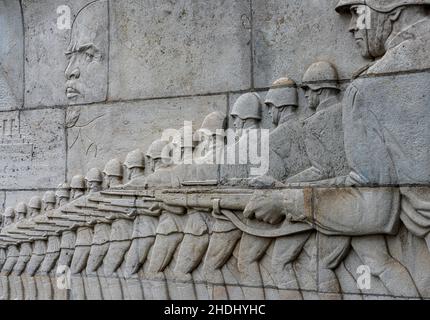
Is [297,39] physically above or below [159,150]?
above

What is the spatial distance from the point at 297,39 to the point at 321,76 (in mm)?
447

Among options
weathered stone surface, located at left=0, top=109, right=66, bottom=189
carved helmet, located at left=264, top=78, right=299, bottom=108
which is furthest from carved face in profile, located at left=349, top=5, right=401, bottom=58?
weathered stone surface, located at left=0, top=109, right=66, bottom=189

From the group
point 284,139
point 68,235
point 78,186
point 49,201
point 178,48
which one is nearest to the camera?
point 284,139

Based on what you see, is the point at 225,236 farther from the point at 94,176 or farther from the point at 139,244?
the point at 94,176

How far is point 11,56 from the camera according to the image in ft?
21.7

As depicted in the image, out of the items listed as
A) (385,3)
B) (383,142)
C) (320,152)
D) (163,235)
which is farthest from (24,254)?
(385,3)

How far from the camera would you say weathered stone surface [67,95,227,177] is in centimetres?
550

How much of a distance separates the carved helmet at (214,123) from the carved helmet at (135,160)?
685mm

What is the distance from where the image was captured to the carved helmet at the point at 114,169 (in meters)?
5.78

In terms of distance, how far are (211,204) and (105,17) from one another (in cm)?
222

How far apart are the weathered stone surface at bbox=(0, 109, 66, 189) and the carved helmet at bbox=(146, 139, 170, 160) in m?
1.15

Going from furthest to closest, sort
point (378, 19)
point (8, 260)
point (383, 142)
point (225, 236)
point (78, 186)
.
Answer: point (8, 260) → point (78, 186) → point (225, 236) → point (378, 19) → point (383, 142)

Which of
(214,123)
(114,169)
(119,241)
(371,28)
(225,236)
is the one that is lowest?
(119,241)

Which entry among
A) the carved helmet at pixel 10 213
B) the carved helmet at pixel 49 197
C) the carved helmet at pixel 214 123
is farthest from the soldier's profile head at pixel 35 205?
the carved helmet at pixel 214 123
